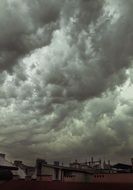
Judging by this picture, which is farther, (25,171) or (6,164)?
(25,171)

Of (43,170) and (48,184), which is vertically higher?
(43,170)

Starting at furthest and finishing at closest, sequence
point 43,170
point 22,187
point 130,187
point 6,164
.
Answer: point 43,170, point 6,164, point 22,187, point 130,187

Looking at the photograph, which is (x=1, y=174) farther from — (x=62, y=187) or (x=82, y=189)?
(x=82, y=189)

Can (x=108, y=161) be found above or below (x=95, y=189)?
above

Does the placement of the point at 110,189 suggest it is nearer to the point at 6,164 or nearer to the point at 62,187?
the point at 62,187

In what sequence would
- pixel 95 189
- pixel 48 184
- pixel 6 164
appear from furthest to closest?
pixel 6 164, pixel 48 184, pixel 95 189

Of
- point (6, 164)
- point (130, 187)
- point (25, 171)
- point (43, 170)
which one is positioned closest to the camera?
point (130, 187)

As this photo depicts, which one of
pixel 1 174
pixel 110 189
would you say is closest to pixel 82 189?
pixel 110 189

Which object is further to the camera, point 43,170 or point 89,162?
point 89,162

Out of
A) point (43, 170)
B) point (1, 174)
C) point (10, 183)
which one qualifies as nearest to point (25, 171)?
point (43, 170)
